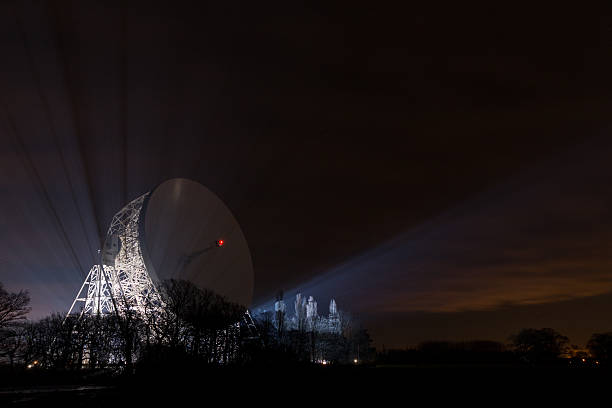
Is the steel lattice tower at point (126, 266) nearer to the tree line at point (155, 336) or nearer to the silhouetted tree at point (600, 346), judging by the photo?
the tree line at point (155, 336)

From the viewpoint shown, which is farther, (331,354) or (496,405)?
(331,354)

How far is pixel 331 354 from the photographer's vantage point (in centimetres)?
11781

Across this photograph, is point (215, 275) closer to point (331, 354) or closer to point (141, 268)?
point (141, 268)

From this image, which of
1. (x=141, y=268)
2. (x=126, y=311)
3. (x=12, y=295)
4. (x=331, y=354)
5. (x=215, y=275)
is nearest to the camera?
(x=141, y=268)

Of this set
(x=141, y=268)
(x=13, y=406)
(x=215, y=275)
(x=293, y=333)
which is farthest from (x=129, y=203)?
(x=293, y=333)

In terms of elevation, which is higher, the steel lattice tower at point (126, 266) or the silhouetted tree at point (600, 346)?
the steel lattice tower at point (126, 266)

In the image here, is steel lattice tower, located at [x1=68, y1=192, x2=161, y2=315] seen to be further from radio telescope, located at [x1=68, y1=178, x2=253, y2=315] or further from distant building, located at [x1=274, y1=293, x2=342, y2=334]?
distant building, located at [x1=274, y1=293, x2=342, y2=334]

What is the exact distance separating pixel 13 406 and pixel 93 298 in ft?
105

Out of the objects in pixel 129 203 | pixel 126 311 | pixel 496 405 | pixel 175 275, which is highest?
pixel 129 203

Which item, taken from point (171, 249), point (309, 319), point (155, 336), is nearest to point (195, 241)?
point (171, 249)

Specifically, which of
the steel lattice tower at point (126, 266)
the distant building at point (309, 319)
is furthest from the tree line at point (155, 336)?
the distant building at point (309, 319)

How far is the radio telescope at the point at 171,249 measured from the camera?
43.2m

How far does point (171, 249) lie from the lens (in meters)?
45.9

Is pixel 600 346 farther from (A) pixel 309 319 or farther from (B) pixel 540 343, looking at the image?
(A) pixel 309 319
